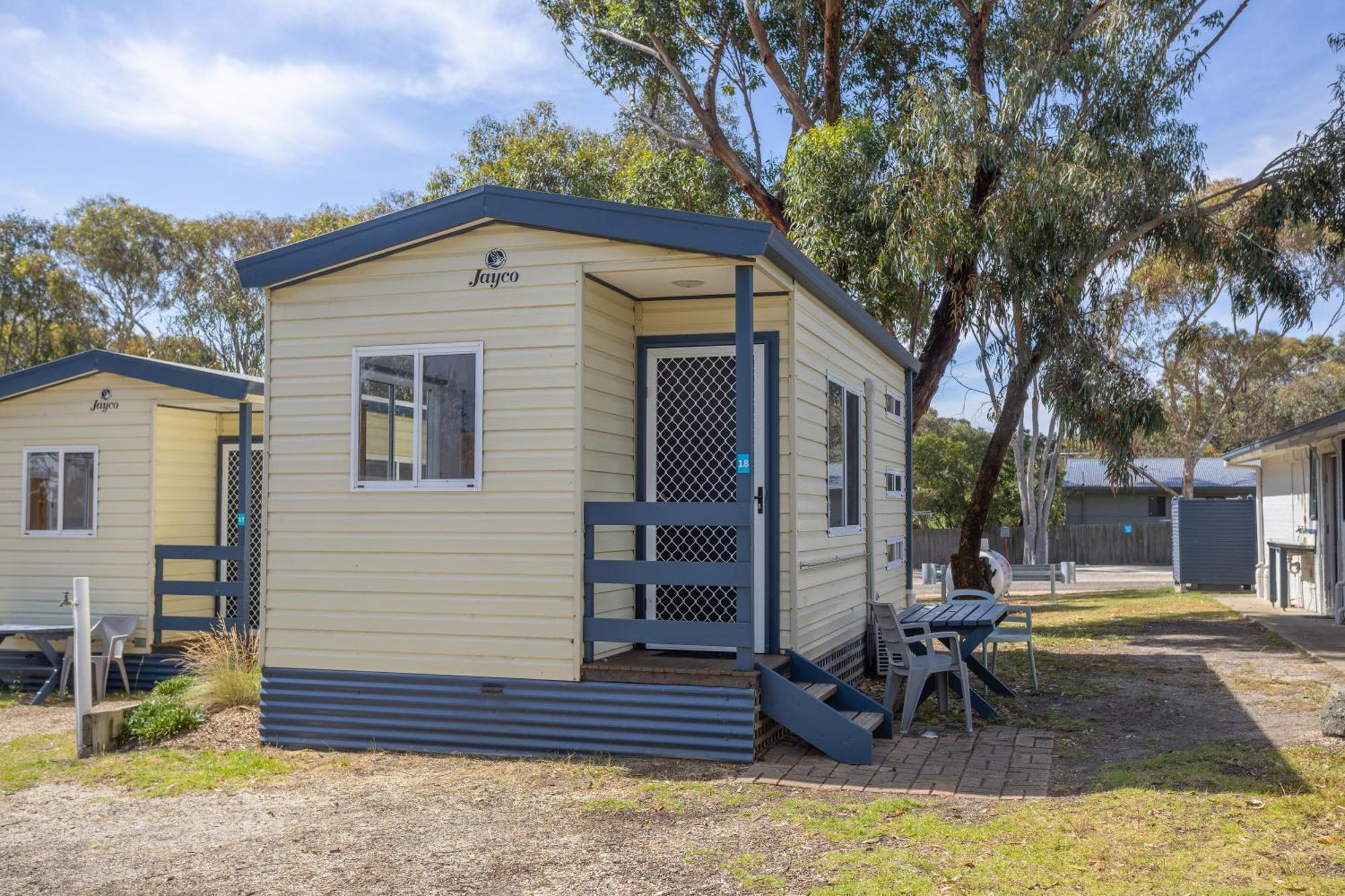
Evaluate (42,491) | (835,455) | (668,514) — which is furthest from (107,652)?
(835,455)

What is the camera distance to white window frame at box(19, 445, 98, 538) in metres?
11.4

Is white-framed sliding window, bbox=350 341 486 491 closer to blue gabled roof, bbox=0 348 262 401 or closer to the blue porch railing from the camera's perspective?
the blue porch railing

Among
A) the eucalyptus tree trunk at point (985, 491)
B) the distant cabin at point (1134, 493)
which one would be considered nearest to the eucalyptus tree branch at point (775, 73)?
the eucalyptus tree trunk at point (985, 491)

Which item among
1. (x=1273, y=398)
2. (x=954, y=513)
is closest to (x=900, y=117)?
(x=954, y=513)

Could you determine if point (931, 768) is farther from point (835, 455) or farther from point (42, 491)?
point (42, 491)

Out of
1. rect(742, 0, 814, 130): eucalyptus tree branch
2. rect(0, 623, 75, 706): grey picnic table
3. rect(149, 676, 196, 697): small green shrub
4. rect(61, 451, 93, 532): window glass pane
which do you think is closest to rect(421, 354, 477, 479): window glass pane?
rect(149, 676, 196, 697): small green shrub

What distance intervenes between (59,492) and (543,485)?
680cm

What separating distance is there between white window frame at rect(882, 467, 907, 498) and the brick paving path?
3.96 metres

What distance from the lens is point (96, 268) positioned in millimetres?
32250

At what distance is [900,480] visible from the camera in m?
12.6

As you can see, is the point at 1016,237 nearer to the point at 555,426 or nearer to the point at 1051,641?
the point at 1051,641

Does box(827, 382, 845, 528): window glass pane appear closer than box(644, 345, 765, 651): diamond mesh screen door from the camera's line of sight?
No

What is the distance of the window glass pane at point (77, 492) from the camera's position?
1146 cm

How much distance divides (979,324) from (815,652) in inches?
371
